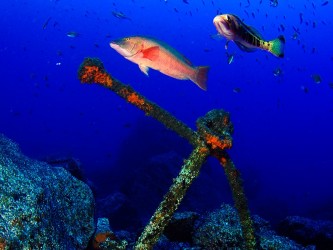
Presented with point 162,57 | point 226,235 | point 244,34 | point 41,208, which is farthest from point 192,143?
point 226,235

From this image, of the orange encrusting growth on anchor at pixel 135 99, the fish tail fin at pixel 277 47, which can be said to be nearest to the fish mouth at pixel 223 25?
the fish tail fin at pixel 277 47

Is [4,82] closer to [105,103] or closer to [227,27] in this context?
[105,103]

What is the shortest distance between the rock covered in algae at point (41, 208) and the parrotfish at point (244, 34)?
234cm

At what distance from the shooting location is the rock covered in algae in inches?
107

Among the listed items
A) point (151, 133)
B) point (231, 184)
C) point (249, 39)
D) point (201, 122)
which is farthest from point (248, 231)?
point (151, 133)

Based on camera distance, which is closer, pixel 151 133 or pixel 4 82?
pixel 151 133

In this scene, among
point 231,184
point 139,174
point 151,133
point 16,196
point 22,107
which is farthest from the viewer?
point 22,107

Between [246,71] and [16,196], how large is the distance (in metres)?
138

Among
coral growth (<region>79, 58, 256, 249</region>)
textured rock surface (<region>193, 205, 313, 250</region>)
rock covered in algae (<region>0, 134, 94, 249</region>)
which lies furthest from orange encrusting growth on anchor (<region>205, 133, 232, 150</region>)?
textured rock surface (<region>193, 205, 313, 250</region>)

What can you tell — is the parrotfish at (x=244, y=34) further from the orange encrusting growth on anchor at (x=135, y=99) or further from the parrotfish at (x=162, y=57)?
the orange encrusting growth on anchor at (x=135, y=99)

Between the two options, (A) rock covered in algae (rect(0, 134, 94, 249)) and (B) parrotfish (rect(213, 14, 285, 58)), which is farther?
(B) parrotfish (rect(213, 14, 285, 58))

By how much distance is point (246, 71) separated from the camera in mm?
134875

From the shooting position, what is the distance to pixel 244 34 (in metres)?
3.02

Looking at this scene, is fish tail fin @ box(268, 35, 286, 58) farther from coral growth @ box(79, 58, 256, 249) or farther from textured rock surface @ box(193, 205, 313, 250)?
textured rock surface @ box(193, 205, 313, 250)
